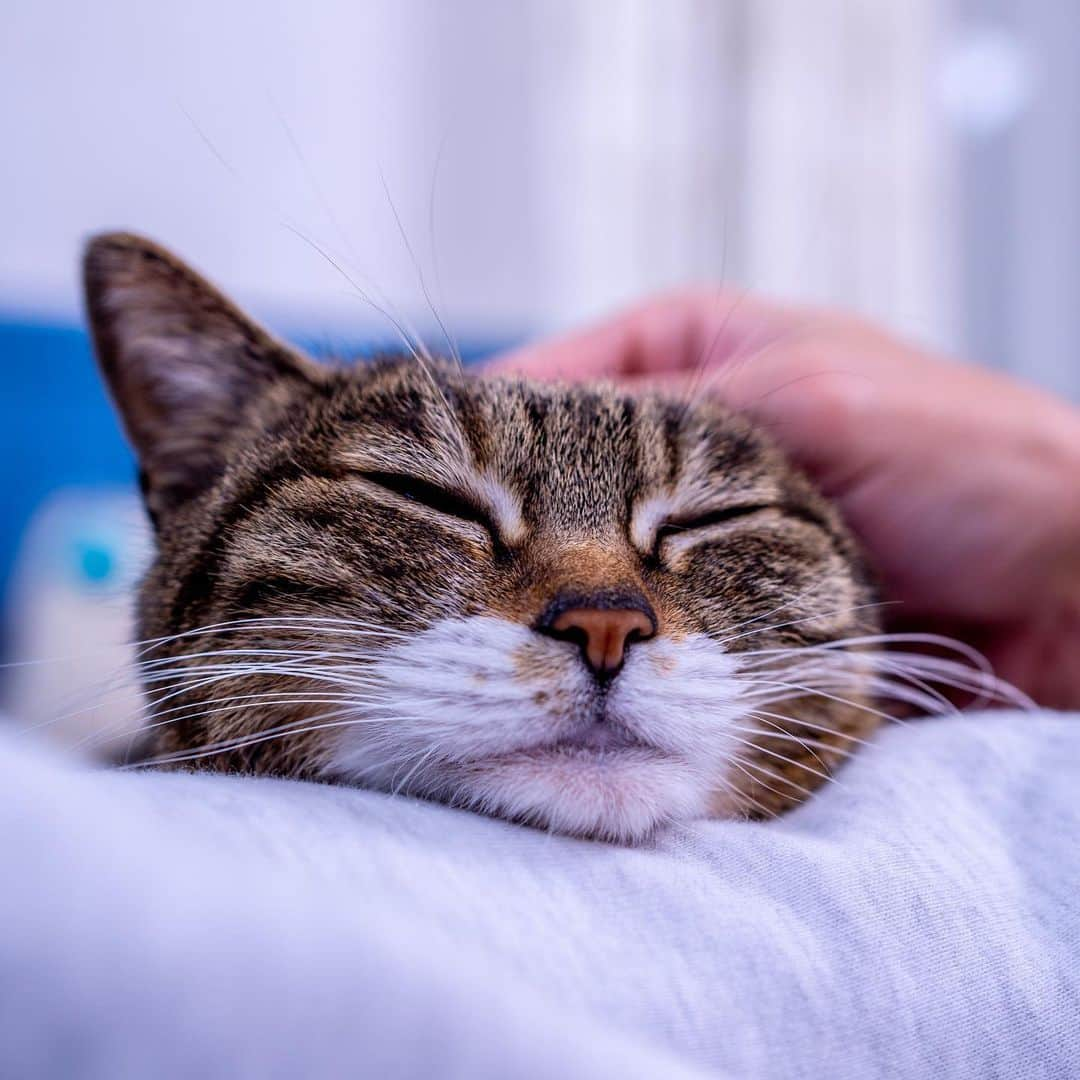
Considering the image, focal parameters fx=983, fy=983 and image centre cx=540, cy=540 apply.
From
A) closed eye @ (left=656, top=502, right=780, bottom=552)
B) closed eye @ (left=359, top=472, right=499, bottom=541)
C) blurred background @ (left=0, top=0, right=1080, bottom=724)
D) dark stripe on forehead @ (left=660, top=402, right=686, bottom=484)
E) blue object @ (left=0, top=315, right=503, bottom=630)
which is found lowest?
blue object @ (left=0, top=315, right=503, bottom=630)

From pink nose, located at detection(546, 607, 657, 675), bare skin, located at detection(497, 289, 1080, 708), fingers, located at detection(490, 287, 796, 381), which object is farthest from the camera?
fingers, located at detection(490, 287, 796, 381)

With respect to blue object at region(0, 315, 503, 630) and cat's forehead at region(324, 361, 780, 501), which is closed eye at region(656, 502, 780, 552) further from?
blue object at region(0, 315, 503, 630)

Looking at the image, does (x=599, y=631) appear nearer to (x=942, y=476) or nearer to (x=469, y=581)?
(x=469, y=581)

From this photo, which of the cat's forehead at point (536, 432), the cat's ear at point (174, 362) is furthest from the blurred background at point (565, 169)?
the cat's forehead at point (536, 432)

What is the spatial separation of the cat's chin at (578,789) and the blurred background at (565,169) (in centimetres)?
176

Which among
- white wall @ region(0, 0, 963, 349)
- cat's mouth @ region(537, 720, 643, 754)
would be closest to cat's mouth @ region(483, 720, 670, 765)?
cat's mouth @ region(537, 720, 643, 754)

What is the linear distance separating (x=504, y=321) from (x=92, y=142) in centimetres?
112

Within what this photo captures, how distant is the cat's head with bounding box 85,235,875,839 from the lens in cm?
70

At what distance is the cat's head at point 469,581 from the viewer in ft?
2.30

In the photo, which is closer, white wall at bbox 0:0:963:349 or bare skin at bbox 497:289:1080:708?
bare skin at bbox 497:289:1080:708

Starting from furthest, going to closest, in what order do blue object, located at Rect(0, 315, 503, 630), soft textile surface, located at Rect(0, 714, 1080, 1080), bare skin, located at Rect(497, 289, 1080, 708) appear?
blue object, located at Rect(0, 315, 503, 630) → bare skin, located at Rect(497, 289, 1080, 708) → soft textile surface, located at Rect(0, 714, 1080, 1080)

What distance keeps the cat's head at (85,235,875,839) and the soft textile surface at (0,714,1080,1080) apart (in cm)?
6

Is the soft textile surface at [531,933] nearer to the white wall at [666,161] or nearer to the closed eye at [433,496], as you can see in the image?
the closed eye at [433,496]

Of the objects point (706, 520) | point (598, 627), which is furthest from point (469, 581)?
point (706, 520)
